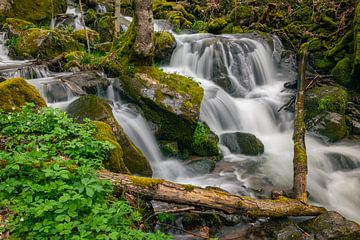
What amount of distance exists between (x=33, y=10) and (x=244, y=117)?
1196 cm

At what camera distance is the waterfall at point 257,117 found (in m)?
6.75

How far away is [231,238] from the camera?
464 cm

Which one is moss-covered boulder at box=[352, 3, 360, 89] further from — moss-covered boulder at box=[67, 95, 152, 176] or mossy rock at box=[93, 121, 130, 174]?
mossy rock at box=[93, 121, 130, 174]

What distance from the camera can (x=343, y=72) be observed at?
11.2 meters

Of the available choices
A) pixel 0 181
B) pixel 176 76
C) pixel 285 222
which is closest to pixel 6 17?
pixel 176 76

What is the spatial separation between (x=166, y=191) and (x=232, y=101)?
6.57m

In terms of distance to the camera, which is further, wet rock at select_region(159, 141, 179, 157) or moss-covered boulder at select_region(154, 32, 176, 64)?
moss-covered boulder at select_region(154, 32, 176, 64)

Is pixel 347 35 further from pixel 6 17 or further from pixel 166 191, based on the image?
pixel 6 17

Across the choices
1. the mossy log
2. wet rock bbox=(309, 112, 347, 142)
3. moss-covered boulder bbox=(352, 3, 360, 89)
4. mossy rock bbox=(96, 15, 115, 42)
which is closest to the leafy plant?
the mossy log

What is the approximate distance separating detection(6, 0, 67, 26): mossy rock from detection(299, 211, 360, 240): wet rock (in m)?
14.8

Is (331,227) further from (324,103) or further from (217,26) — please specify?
(217,26)

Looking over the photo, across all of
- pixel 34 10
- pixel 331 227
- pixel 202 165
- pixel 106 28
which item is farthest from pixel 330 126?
pixel 34 10

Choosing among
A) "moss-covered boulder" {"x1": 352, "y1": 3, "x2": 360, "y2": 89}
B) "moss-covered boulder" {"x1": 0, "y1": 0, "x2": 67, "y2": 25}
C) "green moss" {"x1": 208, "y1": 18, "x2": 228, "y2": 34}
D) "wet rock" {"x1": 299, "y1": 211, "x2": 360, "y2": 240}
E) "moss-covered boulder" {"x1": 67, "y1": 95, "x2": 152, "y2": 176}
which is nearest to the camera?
"wet rock" {"x1": 299, "y1": 211, "x2": 360, "y2": 240}

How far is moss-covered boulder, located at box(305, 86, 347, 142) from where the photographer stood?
8.95 m
